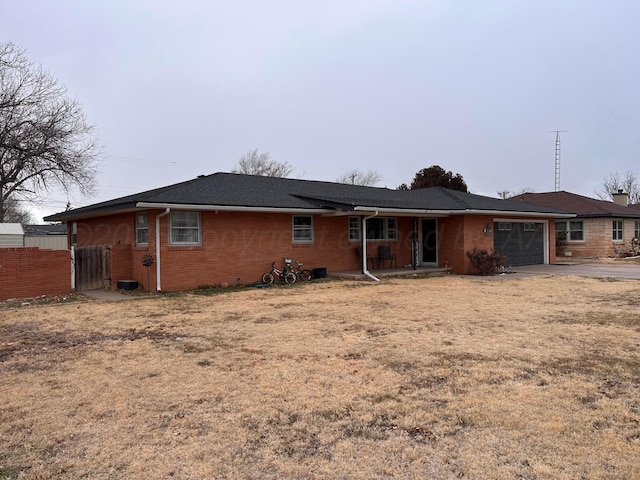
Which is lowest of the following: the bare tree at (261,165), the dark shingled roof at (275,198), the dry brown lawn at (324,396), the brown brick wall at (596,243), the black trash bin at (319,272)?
the dry brown lawn at (324,396)

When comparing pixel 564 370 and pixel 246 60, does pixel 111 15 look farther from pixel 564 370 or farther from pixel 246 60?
pixel 564 370

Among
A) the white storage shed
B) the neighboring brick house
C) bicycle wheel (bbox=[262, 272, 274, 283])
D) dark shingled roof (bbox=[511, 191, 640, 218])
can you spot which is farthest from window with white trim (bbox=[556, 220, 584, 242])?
the white storage shed

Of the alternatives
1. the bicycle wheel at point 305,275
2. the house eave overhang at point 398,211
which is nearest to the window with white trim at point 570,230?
the house eave overhang at point 398,211

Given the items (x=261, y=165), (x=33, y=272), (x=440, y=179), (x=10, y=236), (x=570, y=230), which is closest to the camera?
(x=33, y=272)

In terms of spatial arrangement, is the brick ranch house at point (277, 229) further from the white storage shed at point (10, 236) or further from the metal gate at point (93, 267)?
the white storage shed at point (10, 236)

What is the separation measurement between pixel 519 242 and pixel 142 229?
51.5ft

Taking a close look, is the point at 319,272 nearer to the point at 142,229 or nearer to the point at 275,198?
the point at 275,198

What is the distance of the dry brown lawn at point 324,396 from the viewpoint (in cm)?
319

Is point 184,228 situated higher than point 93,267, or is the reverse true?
point 184,228

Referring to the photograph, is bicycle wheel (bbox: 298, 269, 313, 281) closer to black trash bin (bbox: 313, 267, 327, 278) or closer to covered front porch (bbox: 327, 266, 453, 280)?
black trash bin (bbox: 313, 267, 327, 278)

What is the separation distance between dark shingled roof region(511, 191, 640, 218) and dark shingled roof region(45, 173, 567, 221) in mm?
6093

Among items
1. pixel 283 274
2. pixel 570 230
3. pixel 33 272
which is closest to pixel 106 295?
pixel 33 272

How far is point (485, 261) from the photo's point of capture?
687 inches

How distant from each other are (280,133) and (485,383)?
→ 30854mm
